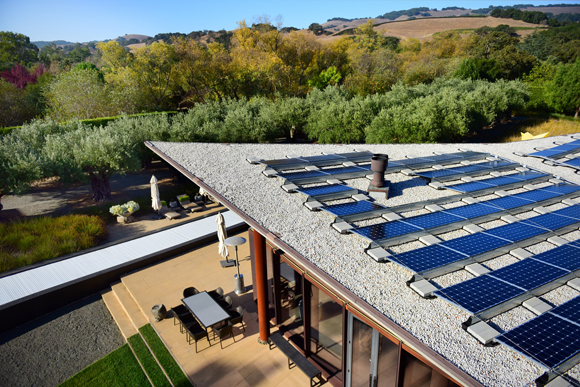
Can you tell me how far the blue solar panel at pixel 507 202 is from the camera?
8.41 meters

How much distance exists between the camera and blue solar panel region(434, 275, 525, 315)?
486cm

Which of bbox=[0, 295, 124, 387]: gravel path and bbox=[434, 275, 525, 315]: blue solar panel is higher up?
bbox=[434, 275, 525, 315]: blue solar panel

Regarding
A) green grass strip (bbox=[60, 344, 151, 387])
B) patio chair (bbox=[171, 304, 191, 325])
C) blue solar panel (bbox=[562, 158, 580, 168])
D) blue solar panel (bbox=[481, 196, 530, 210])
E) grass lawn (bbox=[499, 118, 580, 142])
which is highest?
blue solar panel (bbox=[481, 196, 530, 210])

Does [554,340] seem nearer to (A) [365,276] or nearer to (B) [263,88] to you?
(A) [365,276]

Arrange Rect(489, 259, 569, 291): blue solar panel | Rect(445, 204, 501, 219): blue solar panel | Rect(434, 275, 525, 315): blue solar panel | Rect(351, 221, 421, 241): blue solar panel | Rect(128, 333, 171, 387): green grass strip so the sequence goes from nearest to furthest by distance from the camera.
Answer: Rect(434, 275, 525, 315): blue solar panel < Rect(489, 259, 569, 291): blue solar panel < Rect(351, 221, 421, 241): blue solar panel < Rect(445, 204, 501, 219): blue solar panel < Rect(128, 333, 171, 387): green grass strip

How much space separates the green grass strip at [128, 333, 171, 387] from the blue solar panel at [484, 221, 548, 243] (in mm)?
9643

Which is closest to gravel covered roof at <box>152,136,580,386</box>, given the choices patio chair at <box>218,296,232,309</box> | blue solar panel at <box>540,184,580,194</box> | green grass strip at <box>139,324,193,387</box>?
blue solar panel at <box>540,184,580,194</box>

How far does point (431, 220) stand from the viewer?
7.55 metres

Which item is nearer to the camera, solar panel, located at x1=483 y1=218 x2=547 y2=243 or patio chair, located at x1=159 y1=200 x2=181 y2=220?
solar panel, located at x1=483 y1=218 x2=547 y2=243

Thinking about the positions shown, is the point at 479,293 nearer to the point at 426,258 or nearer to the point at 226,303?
the point at 426,258

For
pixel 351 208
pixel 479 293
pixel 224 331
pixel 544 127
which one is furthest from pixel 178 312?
pixel 544 127

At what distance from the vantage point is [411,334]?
4.46 meters

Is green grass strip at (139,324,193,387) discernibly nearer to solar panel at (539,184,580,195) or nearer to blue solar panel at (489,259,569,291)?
blue solar panel at (489,259,569,291)

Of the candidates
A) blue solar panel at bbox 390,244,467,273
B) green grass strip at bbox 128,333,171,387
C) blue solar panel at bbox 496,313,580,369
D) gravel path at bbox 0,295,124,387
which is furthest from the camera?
gravel path at bbox 0,295,124,387
